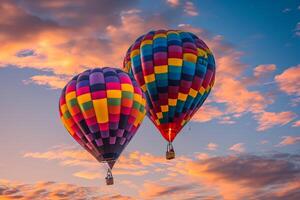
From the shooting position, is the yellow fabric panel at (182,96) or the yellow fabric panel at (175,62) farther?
the yellow fabric panel at (175,62)

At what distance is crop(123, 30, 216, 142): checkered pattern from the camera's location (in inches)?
2168

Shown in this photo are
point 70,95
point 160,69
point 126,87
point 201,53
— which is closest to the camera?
point 126,87

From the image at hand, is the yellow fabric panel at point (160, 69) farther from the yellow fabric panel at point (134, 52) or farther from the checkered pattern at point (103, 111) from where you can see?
the checkered pattern at point (103, 111)

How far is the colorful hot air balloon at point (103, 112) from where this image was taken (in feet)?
165

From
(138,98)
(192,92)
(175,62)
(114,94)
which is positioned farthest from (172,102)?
(114,94)

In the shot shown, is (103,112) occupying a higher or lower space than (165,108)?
lower

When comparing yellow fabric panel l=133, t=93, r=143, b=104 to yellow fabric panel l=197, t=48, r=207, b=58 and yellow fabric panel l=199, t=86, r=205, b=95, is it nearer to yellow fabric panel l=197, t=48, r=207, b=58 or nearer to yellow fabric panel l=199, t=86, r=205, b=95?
yellow fabric panel l=199, t=86, r=205, b=95

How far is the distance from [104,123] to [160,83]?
298 inches

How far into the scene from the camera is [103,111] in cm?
5034

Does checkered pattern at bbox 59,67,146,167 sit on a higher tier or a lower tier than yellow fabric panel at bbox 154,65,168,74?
lower

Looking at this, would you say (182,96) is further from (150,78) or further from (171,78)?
(150,78)

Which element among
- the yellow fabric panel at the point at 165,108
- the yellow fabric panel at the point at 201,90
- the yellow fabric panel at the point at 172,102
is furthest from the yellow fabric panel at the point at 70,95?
the yellow fabric panel at the point at 201,90

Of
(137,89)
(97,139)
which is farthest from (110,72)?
(97,139)

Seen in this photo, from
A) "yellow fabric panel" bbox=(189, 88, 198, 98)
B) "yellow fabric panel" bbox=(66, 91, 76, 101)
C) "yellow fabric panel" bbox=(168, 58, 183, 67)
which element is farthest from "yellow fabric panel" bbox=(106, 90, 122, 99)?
"yellow fabric panel" bbox=(189, 88, 198, 98)
